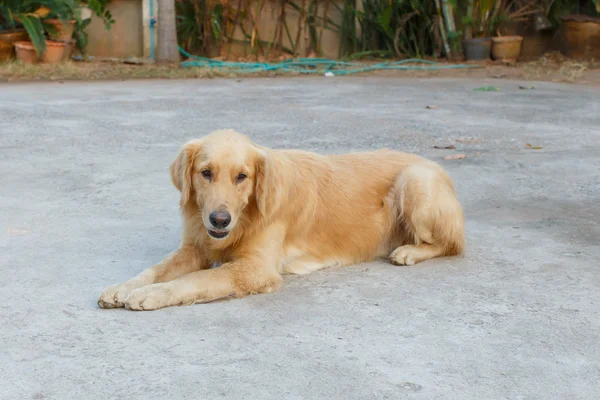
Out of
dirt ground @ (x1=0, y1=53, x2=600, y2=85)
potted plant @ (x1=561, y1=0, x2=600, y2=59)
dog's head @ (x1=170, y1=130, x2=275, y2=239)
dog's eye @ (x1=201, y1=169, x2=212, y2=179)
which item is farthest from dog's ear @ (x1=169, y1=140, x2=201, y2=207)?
potted plant @ (x1=561, y1=0, x2=600, y2=59)

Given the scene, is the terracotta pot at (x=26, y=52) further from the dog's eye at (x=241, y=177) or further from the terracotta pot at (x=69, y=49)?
the dog's eye at (x=241, y=177)

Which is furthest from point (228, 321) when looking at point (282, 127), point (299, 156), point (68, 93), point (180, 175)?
point (68, 93)

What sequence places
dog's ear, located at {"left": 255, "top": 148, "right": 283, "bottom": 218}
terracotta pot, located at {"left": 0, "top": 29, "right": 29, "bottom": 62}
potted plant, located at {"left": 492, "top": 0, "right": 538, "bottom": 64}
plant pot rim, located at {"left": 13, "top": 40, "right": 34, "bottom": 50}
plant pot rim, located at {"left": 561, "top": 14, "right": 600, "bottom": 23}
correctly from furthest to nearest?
potted plant, located at {"left": 492, "top": 0, "right": 538, "bottom": 64} < plant pot rim, located at {"left": 561, "top": 14, "right": 600, "bottom": 23} < terracotta pot, located at {"left": 0, "top": 29, "right": 29, "bottom": 62} < plant pot rim, located at {"left": 13, "top": 40, "right": 34, "bottom": 50} < dog's ear, located at {"left": 255, "top": 148, "right": 283, "bottom": 218}

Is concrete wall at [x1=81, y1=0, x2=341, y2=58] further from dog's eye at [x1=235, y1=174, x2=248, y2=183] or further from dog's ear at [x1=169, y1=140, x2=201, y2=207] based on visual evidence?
dog's eye at [x1=235, y1=174, x2=248, y2=183]

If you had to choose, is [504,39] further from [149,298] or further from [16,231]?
[149,298]

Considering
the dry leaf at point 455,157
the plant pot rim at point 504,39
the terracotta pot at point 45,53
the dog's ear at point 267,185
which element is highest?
the plant pot rim at point 504,39

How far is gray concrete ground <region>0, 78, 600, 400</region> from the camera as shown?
286 cm

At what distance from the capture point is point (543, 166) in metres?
6.54

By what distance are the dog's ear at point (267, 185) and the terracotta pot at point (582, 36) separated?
1317 cm

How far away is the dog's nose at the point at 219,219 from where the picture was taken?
3.63m

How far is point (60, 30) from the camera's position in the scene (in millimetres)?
15898

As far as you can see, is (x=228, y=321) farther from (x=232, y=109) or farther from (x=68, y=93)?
(x=68, y=93)

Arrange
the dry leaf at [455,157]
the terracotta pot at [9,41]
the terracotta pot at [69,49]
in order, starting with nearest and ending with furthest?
the dry leaf at [455,157], the terracotta pot at [9,41], the terracotta pot at [69,49]

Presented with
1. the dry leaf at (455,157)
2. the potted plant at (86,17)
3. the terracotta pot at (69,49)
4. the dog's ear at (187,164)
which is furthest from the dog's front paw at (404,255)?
the potted plant at (86,17)
